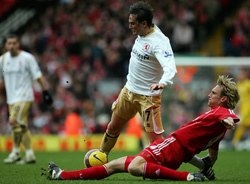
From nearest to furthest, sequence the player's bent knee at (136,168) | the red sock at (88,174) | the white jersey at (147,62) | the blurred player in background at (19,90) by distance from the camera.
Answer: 1. the player's bent knee at (136,168)
2. the red sock at (88,174)
3. the white jersey at (147,62)
4. the blurred player in background at (19,90)

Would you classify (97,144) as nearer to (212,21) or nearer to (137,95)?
(212,21)

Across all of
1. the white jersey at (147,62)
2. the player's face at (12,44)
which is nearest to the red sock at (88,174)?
the white jersey at (147,62)

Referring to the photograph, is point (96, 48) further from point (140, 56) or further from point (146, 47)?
point (146, 47)

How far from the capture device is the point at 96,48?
24.1 m

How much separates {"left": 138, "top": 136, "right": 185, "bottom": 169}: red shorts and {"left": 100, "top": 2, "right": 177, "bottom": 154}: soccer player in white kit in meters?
1.12

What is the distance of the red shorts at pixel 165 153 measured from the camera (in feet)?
26.9

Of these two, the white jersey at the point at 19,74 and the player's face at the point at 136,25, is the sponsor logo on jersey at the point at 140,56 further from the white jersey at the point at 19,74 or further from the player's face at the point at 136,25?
the white jersey at the point at 19,74

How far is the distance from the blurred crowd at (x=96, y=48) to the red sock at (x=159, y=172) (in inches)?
515

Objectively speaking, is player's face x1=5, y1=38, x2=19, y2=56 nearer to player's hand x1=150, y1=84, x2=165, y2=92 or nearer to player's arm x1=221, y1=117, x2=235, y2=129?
player's hand x1=150, y1=84, x2=165, y2=92

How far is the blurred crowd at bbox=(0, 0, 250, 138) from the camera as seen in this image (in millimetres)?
22094

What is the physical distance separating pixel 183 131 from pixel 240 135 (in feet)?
38.2

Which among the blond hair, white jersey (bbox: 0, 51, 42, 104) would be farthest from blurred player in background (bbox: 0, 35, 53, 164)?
the blond hair

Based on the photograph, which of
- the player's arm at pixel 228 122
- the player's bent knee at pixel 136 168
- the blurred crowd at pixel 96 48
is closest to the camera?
the player's arm at pixel 228 122

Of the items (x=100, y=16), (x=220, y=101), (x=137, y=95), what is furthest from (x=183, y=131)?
(x=100, y=16)
